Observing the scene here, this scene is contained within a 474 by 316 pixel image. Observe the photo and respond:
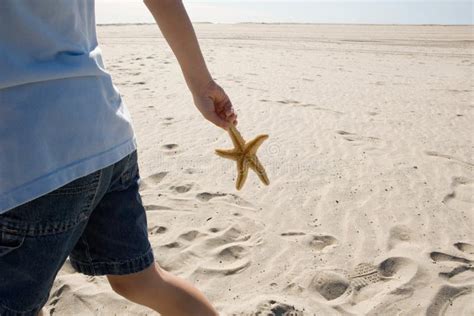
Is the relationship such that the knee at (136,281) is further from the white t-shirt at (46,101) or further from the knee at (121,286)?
the white t-shirt at (46,101)

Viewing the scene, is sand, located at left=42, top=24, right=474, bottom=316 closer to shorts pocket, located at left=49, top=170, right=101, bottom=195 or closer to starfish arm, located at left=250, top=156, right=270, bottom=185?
starfish arm, located at left=250, top=156, right=270, bottom=185

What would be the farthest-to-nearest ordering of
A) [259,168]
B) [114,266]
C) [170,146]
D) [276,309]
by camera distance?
[170,146], [276,309], [259,168], [114,266]

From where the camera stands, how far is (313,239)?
326cm

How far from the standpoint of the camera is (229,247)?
3096 mm

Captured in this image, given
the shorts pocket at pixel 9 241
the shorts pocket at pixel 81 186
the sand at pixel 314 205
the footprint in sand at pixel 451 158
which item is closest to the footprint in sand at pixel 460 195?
the sand at pixel 314 205

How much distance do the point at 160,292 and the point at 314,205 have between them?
243 cm

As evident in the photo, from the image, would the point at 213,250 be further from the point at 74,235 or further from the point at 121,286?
the point at 74,235

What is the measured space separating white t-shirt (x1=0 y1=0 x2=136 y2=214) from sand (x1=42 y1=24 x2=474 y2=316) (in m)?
1.57

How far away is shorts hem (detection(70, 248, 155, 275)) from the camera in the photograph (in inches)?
55.2

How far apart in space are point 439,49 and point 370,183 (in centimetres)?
1267

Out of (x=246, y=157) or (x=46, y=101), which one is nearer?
(x=46, y=101)

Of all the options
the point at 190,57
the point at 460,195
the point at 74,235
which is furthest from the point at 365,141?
the point at 74,235

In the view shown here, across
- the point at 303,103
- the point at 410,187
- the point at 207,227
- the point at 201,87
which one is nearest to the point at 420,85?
the point at 303,103

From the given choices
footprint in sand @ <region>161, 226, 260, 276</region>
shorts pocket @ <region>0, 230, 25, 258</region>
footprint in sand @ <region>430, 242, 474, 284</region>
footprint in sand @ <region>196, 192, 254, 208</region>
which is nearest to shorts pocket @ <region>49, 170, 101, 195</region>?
shorts pocket @ <region>0, 230, 25, 258</region>
